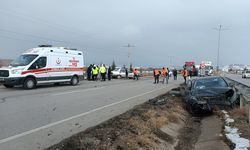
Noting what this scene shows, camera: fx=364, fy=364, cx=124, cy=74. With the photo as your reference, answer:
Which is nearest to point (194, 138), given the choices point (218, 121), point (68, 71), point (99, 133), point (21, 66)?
point (218, 121)

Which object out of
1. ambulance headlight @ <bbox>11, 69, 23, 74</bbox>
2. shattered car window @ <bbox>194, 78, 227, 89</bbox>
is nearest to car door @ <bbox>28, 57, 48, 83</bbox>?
ambulance headlight @ <bbox>11, 69, 23, 74</bbox>

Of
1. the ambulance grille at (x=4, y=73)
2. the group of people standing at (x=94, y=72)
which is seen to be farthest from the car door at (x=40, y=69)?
the group of people standing at (x=94, y=72)

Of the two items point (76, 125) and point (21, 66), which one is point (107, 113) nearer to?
point (76, 125)

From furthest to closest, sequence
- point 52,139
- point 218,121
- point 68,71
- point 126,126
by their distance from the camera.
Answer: point 68,71 → point 218,121 → point 126,126 → point 52,139

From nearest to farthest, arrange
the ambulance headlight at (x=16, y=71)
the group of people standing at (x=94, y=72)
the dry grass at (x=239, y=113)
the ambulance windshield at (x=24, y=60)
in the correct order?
1. the dry grass at (x=239, y=113)
2. the ambulance headlight at (x=16, y=71)
3. the ambulance windshield at (x=24, y=60)
4. the group of people standing at (x=94, y=72)

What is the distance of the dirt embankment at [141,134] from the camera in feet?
24.1

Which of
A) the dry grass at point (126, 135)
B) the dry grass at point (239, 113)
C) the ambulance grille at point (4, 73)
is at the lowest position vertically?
the dry grass at point (239, 113)

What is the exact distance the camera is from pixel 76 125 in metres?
10.1

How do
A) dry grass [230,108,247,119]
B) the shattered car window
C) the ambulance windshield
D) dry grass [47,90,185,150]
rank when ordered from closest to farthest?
dry grass [47,90,185,150] → dry grass [230,108,247,119] → the shattered car window → the ambulance windshield

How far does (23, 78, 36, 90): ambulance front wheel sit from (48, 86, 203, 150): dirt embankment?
13268mm

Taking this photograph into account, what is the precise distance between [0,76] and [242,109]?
1651 cm

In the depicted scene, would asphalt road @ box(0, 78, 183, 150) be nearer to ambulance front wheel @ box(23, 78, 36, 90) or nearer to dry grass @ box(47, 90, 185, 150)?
dry grass @ box(47, 90, 185, 150)

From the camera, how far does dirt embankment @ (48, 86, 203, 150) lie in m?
7.34

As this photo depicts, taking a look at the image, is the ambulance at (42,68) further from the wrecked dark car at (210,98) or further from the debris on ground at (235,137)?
the debris on ground at (235,137)
